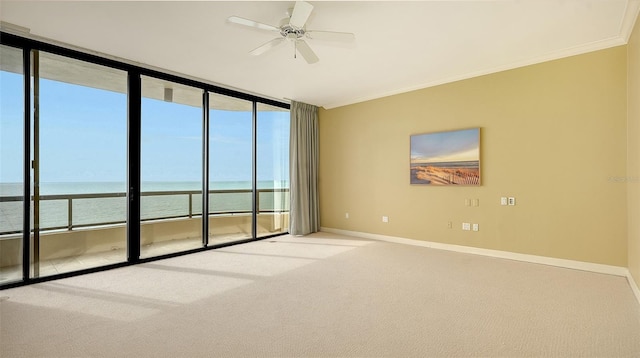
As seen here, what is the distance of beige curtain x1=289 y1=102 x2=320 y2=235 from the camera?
19.8ft

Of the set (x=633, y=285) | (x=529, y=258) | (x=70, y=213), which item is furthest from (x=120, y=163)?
(x=633, y=285)

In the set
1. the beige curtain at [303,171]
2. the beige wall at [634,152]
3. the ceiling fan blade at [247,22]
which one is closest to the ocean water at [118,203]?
the beige curtain at [303,171]

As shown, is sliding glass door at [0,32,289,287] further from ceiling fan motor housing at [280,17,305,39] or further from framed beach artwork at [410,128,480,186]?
framed beach artwork at [410,128,480,186]

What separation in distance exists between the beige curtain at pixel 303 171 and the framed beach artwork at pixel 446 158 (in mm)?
2099

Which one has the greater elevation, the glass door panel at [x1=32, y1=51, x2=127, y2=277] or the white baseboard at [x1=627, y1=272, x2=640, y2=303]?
the glass door panel at [x1=32, y1=51, x2=127, y2=277]

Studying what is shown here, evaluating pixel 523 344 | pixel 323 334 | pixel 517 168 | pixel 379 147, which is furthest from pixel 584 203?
pixel 323 334

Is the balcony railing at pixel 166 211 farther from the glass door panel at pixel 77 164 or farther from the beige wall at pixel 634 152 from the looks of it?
the beige wall at pixel 634 152

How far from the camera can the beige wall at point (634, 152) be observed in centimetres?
279

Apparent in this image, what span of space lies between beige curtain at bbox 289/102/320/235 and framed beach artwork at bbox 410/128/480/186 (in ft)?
6.89

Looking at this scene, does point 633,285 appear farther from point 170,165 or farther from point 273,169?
point 170,165

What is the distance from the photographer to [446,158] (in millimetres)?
4715

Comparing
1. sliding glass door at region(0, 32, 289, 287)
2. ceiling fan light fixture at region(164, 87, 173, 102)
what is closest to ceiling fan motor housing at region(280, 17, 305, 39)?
sliding glass door at region(0, 32, 289, 287)

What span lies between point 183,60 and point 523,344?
14.7ft

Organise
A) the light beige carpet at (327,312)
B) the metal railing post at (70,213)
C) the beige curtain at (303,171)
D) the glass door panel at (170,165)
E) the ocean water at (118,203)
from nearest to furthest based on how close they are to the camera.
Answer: the light beige carpet at (327,312), the ocean water at (118,203), the metal railing post at (70,213), the glass door panel at (170,165), the beige curtain at (303,171)
